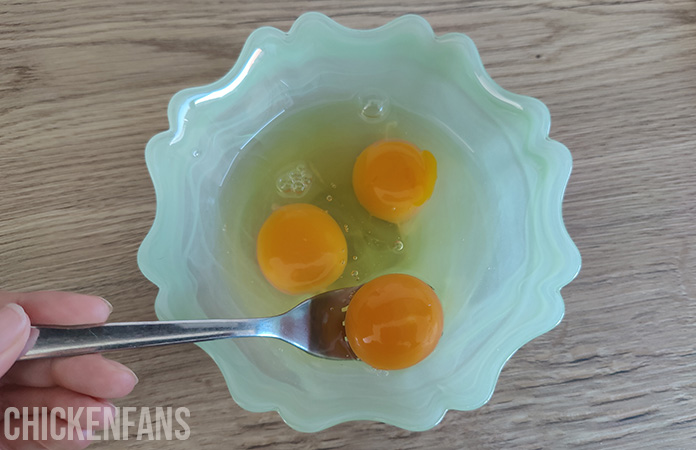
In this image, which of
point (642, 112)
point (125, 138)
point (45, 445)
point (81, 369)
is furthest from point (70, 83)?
point (642, 112)

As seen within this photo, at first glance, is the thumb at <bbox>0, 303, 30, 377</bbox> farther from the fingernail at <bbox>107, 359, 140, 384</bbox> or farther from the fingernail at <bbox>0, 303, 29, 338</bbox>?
the fingernail at <bbox>107, 359, 140, 384</bbox>

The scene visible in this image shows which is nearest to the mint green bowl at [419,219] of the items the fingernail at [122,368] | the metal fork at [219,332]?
the metal fork at [219,332]

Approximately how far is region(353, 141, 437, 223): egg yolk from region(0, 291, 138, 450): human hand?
69 cm

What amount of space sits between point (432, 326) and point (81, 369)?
0.79 m

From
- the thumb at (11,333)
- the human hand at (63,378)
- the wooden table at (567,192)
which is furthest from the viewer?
the wooden table at (567,192)

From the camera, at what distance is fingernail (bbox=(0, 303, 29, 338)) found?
2.73ft

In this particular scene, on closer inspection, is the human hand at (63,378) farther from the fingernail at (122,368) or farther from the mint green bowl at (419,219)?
the mint green bowl at (419,219)

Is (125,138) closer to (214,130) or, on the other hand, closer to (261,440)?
(214,130)

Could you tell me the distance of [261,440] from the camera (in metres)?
1.08

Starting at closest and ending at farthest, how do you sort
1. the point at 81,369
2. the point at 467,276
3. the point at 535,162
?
the point at 81,369
the point at 535,162
the point at 467,276

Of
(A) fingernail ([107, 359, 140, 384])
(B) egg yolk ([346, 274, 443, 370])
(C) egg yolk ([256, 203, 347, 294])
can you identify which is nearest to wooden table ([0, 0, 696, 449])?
(A) fingernail ([107, 359, 140, 384])

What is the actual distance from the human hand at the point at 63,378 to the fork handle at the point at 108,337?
0.09 m

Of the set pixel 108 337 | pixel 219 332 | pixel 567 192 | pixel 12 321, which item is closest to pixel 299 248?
pixel 219 332

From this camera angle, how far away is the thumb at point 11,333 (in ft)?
2.73
